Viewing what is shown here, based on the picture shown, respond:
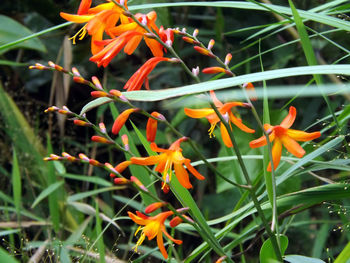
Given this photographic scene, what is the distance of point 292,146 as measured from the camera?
0.65 m

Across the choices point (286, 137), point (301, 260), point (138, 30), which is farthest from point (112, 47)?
point (301, 260)

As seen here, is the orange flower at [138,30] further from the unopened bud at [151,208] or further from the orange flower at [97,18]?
the unopened bud at [151,208]

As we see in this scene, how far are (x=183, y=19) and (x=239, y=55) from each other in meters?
0.26

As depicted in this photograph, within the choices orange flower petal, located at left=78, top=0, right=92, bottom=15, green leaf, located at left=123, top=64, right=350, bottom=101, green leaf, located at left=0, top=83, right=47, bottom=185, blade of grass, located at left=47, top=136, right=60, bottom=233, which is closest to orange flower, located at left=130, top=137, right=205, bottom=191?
green leaf, located at left=123, top=64, right=350, bottom=101

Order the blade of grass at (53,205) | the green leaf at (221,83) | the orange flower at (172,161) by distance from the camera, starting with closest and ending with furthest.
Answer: the green leaf at (221,83)
the orange flower at (172,161)
the blade of grass at (53,205)

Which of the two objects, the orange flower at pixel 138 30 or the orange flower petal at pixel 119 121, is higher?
the orange flower at pixel 138 30

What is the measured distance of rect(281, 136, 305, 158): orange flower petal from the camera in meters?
0.64

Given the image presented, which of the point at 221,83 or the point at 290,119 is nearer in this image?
the point at 221,83

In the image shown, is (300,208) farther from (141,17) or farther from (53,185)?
(53,185)

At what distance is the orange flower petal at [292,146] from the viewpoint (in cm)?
64

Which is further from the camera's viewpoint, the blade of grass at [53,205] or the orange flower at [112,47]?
the blade of grass at [53,205]

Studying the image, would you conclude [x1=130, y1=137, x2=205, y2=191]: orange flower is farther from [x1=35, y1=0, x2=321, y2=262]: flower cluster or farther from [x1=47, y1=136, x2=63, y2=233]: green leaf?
[x1=47, y1=136, x2=63, y2=233]: green leaf

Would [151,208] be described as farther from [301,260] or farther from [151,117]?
[301,260]

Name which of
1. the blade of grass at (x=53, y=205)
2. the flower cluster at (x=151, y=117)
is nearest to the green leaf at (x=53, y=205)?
the blade of grass at (x=53, y=205)
